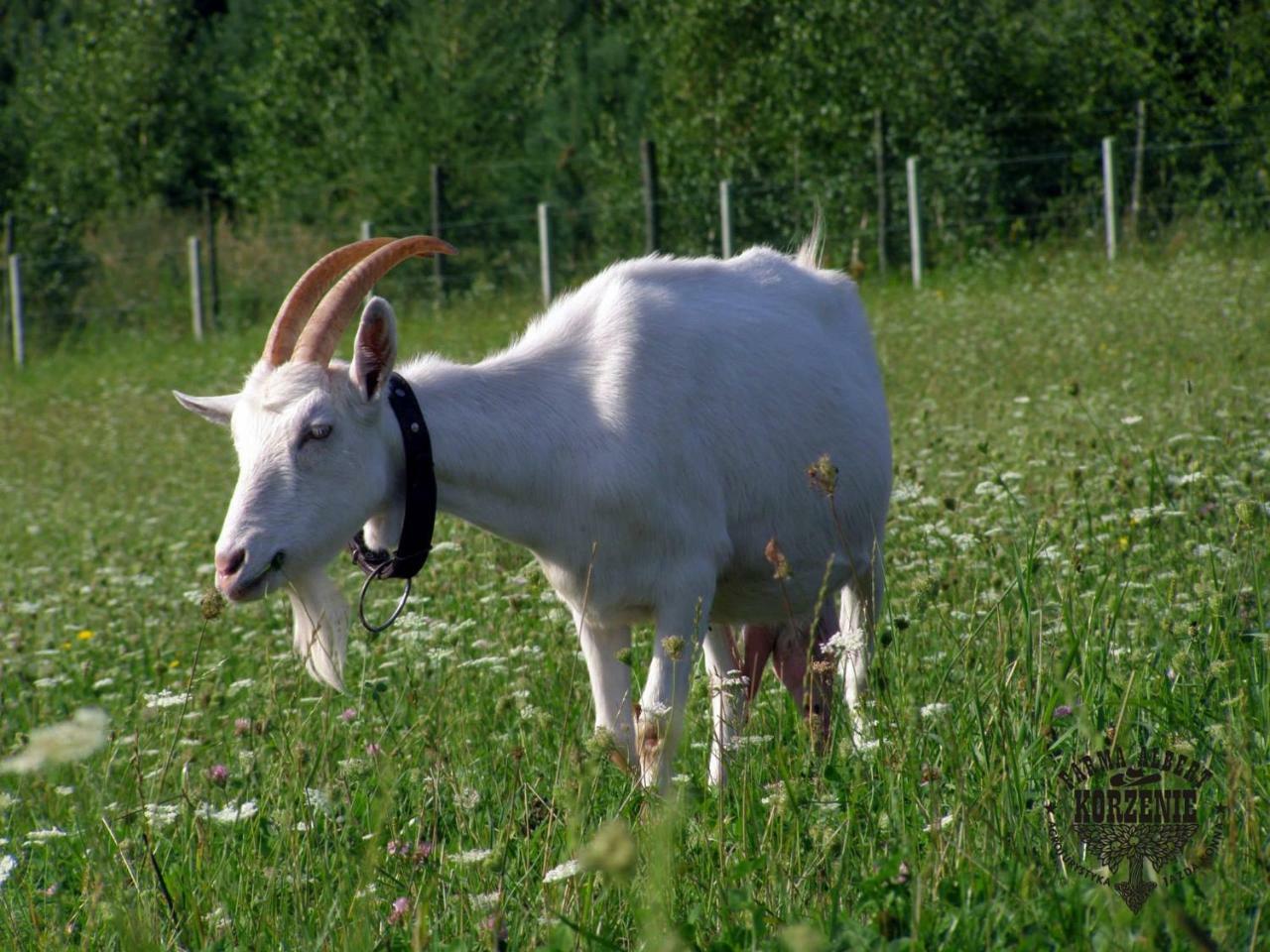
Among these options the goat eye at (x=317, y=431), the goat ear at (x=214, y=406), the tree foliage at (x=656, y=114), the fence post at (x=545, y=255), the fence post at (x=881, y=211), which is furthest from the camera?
the tree foliage at (x=656, y=114)

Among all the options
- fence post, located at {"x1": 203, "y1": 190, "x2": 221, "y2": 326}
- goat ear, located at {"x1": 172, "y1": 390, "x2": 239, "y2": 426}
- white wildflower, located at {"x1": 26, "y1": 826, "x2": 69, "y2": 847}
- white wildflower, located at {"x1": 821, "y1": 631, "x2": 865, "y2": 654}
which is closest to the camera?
white wildflower, located at {"x1": 821, "y1": 631, "x2": 865, "y2": 654}

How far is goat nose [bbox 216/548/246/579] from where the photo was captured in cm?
360

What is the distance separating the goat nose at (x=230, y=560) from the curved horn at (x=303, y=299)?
564mm

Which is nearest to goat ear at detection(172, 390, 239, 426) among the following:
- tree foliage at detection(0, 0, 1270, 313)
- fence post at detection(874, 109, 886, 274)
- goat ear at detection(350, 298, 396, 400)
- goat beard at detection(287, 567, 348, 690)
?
goat ear at detection(350, 298, 396, 400)

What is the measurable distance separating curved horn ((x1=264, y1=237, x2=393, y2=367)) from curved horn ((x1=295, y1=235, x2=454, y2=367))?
0.15 ft

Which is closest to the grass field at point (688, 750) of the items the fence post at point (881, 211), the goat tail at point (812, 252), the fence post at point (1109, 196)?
the goat tail at point (812, 252)

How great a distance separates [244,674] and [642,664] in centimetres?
143

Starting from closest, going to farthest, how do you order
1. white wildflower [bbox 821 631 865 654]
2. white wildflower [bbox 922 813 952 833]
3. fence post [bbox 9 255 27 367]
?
white wildflower [bbox 922 813 952 833]
white wildflower [bbox 821 631 865 654]
fence post [bbox 9 255 27 367]

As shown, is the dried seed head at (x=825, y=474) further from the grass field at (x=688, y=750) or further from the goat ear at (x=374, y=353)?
the goat ear at (x=374, y=353)

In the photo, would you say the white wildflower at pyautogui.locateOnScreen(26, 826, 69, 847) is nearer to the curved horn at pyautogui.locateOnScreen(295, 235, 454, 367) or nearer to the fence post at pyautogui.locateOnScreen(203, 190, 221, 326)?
the curved horn at pyautogui.locateOnScreen(295, 235, 454, 367)

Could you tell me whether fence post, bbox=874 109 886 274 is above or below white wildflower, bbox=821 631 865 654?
above

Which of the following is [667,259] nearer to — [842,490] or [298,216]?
[842,490]

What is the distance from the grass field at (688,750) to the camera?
93.4 inches

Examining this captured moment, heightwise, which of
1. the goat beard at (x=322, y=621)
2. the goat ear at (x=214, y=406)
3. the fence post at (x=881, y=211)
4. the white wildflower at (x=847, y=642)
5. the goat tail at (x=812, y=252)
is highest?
the fence post at (x=881, y=211)
